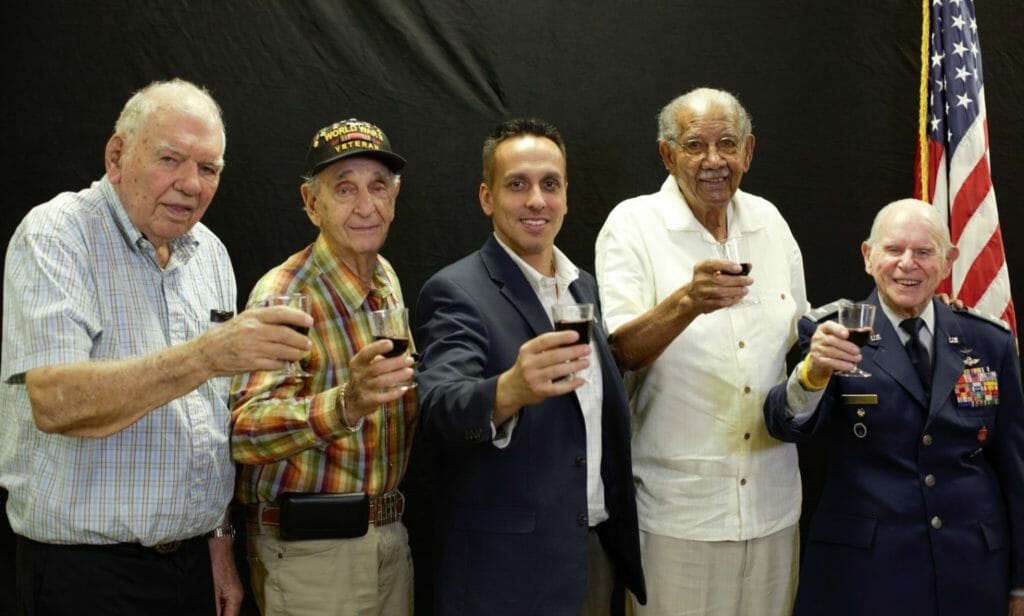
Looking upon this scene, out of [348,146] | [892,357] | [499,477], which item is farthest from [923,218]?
[348,146]

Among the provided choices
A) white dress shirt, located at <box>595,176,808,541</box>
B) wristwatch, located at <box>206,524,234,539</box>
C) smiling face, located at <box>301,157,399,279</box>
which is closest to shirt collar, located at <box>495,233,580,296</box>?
white dress shirt, located at <box>595,176,808,541</box>

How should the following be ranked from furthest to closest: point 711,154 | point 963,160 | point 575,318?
point 963,160 → point 711,154 → point 575,318

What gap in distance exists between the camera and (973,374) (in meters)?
3.39

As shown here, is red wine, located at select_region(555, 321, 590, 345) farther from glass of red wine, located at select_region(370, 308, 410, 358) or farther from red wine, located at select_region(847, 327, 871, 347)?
red wine, located at select_region(847, 327, 871, 347)

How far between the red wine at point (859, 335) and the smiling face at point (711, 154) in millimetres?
740

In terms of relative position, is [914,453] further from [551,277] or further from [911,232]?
[551,277]

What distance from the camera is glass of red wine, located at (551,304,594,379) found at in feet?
8.30

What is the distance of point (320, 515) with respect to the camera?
292cm

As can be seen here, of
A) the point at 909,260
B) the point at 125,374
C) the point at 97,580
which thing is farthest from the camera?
the point at 909,260

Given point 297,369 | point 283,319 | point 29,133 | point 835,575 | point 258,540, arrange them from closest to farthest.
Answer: point 283,319, point 297,369, point 258,540, point 835,575, point 29,133

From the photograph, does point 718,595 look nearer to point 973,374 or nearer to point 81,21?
point 973,374

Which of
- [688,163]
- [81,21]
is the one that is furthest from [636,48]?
[81,21]

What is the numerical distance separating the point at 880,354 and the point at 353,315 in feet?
5.49

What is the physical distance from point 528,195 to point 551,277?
27cm
